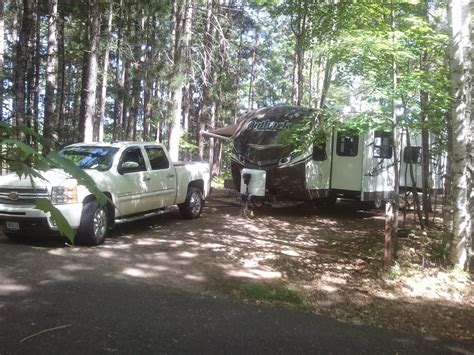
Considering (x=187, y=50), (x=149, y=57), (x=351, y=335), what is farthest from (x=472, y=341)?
(x=149, y=57)

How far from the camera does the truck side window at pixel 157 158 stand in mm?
10297

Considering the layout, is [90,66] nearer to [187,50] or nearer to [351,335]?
[187,50]

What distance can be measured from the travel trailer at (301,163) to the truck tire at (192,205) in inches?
55.4

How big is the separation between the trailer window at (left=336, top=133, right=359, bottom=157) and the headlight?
8.26 metres

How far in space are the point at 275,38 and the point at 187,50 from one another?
20672 millimetres

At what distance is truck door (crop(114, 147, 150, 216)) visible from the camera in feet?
29.7

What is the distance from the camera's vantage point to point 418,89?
8.08 metres

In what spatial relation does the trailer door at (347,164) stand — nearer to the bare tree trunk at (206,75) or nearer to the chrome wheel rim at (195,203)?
the chrome wheel rim at (195,203)

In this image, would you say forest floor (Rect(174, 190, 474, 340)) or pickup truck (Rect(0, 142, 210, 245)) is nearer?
forest floor (Rect(174, 190, 474, 340))

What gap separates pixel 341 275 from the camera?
23.2ft

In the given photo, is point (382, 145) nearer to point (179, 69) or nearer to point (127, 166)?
point (179, 69)

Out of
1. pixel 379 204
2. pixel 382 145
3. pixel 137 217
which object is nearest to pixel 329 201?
pixel 379 204

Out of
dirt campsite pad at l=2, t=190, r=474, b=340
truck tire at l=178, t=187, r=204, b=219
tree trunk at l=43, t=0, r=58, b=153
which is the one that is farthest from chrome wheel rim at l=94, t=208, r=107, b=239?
tree trunk at l=43, t=0, r=58, b=153

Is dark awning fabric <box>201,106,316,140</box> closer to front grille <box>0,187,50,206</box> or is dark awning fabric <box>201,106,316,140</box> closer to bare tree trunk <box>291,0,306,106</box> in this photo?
bare tree trunk <box>291,0,306,106</box>
